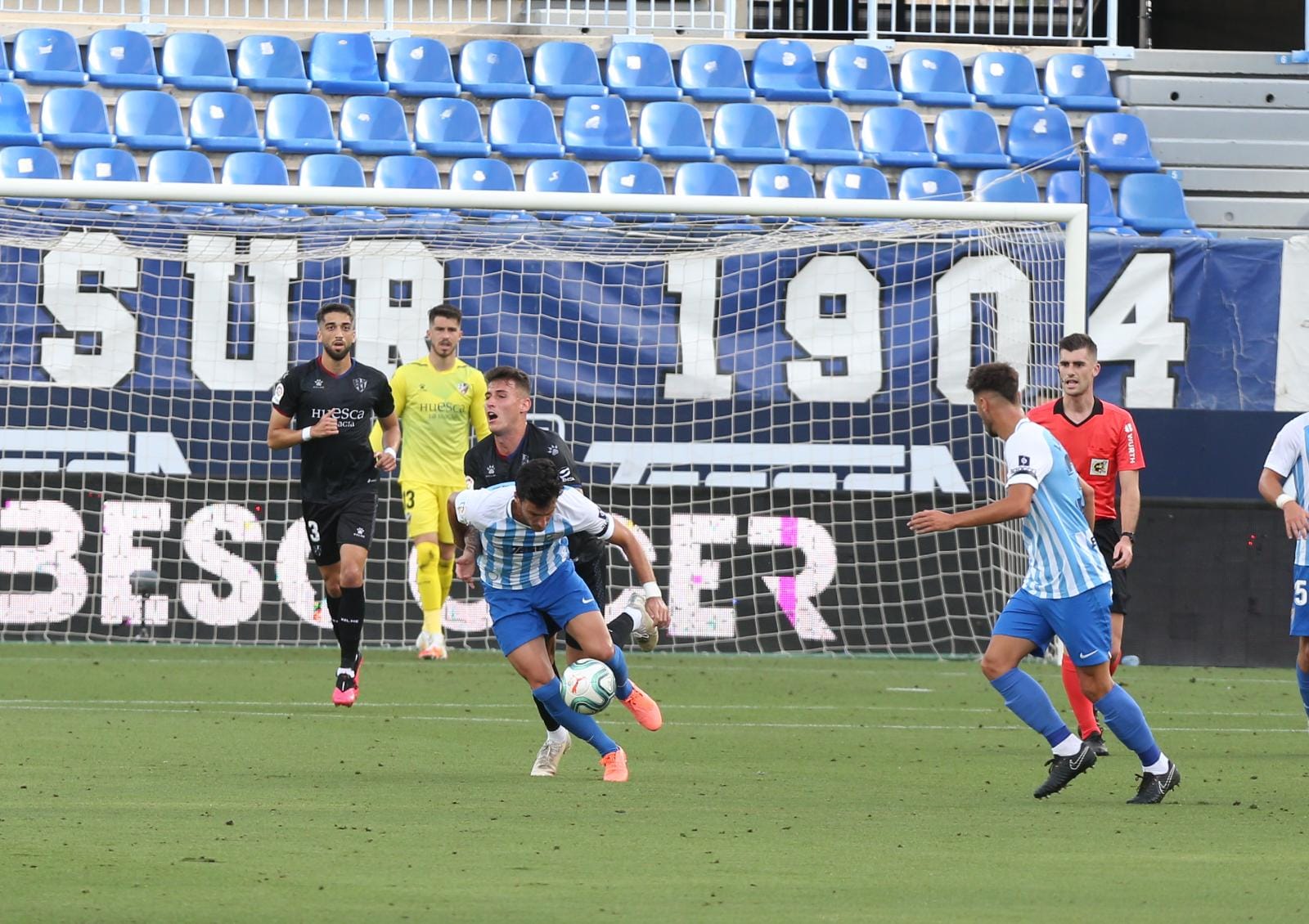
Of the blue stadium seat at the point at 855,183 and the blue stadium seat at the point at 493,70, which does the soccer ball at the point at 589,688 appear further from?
the blue stadium seat at the point at 493,70

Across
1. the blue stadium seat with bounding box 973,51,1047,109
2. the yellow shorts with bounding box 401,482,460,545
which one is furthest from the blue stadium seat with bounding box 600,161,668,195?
the yellow shorts with bounding box 401,482,460,545

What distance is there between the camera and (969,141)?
60.4 ft

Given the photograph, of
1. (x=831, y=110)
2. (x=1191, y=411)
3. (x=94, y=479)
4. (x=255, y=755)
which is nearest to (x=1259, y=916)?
(x=255, y=755)

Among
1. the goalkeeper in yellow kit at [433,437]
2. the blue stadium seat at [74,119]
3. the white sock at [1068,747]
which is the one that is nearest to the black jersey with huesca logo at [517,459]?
the white sock at [1068,747]

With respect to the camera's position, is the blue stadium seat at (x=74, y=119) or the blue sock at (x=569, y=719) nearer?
the blue sock at (x=569, y=719)

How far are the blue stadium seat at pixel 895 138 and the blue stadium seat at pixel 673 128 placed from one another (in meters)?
1.51

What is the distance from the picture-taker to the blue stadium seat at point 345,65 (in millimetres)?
18078

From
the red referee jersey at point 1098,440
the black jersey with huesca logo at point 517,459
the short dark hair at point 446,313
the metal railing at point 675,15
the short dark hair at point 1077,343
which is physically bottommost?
the black jersey with huesca logo at point 517,459

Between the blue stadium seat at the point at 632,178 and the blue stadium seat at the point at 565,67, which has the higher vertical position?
the blue stadium seat at the point at 565,67

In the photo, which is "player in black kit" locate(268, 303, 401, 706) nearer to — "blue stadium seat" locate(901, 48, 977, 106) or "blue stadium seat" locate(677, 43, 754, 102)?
"blue stadium seat" locate(677, 43, 754, 102)

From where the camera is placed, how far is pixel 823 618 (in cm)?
→ 1443

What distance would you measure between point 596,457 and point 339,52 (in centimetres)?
592

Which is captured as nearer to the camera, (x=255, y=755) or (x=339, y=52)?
(x=255, y=755)

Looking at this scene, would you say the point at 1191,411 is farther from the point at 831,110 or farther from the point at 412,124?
the point at 412,124
